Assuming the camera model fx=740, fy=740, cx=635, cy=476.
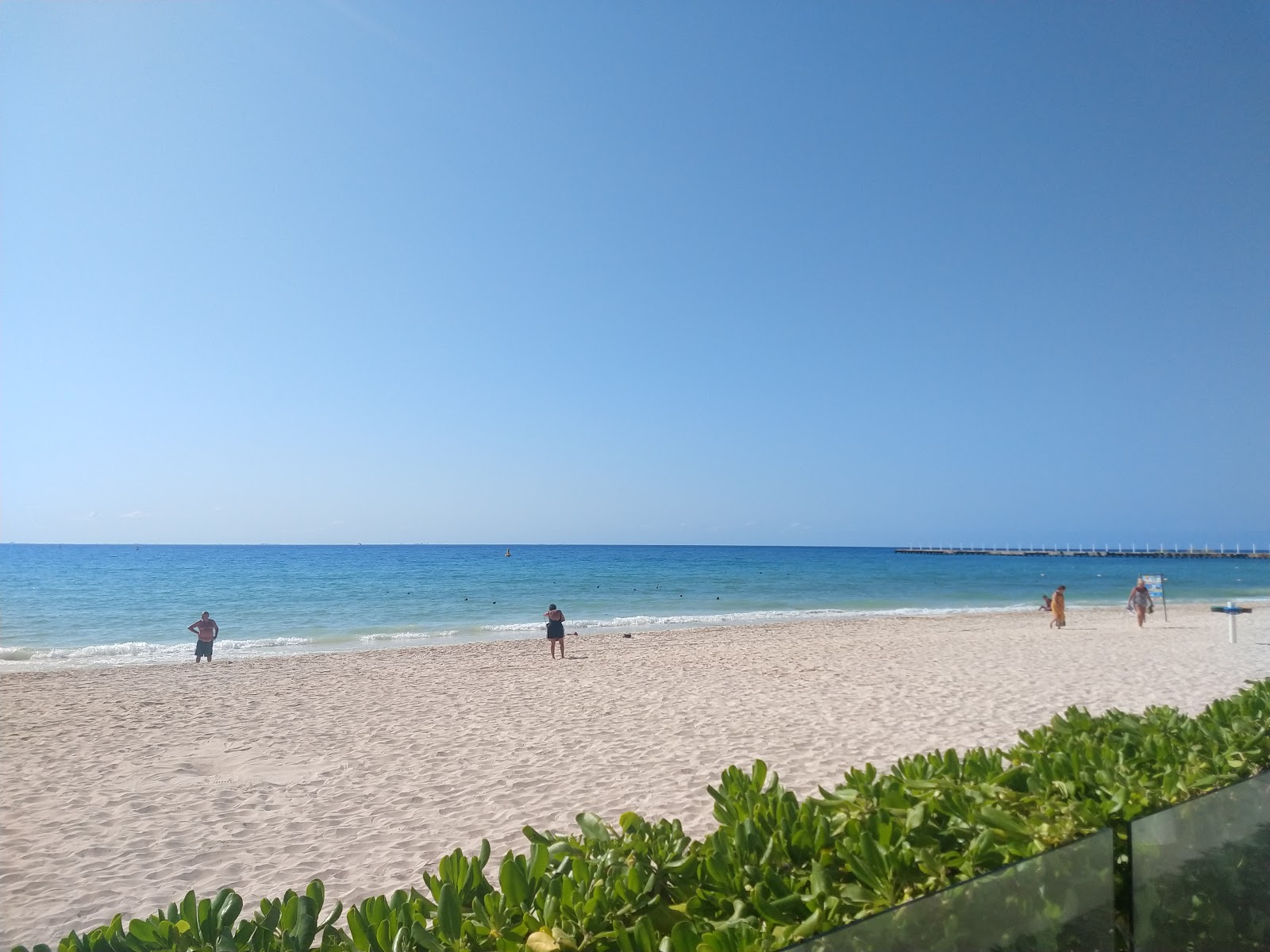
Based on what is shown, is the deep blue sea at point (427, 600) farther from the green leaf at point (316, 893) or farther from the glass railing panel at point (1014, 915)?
the glass railing panel at point (1014, 915)

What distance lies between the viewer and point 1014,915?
4.26 feet

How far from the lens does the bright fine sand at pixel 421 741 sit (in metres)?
4.93

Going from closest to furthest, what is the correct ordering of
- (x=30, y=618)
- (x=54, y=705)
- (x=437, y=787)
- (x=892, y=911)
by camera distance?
1. (x=892, y=911)
2. (x=437, y=787)
3. (x=54, y=705)
4. (x=30, y=618)

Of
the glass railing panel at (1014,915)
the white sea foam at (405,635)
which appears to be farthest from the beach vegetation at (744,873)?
the white sea foam at (405,635)

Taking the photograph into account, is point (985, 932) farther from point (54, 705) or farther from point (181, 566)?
point (181, 566)

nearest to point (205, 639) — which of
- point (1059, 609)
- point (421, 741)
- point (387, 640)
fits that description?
point (387, 640)

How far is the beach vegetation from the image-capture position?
4.88ft

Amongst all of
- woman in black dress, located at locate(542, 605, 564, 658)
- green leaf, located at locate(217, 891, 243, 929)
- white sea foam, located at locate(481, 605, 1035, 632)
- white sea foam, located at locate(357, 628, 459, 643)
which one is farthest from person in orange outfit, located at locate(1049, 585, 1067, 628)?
green leaf, located at locate(217, 891, 243, 929)

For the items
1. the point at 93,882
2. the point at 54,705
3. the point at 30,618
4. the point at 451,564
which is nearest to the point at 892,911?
the point at 93,882

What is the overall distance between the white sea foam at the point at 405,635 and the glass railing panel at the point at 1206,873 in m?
21.9

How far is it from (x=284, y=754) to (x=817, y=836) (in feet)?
24.0

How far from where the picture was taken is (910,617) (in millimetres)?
25875

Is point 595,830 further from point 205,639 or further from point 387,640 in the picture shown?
point 387,640

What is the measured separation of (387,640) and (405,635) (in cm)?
107
